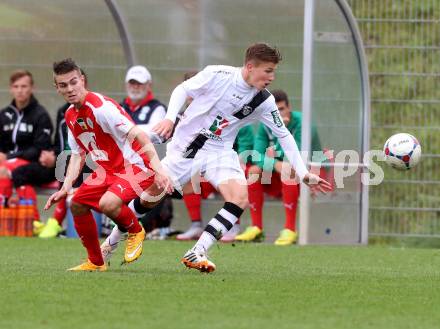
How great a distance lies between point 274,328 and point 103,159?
333 cm

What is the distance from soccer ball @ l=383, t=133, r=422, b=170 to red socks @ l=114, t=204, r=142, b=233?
2.70m

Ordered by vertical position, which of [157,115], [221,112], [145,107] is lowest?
[221,112]

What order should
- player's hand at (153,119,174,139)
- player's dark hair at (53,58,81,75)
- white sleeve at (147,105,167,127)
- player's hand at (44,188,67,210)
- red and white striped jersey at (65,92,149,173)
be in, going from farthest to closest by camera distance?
white sleeve at (147,105,167,127), red and white striped jersey at (65,92,149,173), player's dark hair at (53,58,81,75), player's hand at (44,188,67,210), player's hand at (153,119,174,139)

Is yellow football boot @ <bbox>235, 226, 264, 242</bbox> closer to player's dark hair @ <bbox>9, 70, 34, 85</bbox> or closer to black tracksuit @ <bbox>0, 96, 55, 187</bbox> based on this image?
black tracksuit @ <bbox>0, 96, 55, 187</bbox>

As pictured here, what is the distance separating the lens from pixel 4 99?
48.7ft

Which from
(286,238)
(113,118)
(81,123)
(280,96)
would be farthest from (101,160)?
(286,238)

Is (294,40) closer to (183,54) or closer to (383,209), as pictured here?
(183,54)

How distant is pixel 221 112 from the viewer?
894 cm

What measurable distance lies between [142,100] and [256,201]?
1902 millimetres

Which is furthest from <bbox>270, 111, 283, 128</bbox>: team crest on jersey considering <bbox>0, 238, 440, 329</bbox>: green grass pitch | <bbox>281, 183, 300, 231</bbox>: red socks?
<bbox>281, 183, 300, 231</bbox>: red socks

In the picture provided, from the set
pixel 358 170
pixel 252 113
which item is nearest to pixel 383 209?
pixel 358 170

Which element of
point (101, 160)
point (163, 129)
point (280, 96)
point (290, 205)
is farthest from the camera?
point (290, 205)

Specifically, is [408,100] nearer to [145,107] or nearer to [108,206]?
[145,107]

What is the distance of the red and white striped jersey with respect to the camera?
8.41 m
